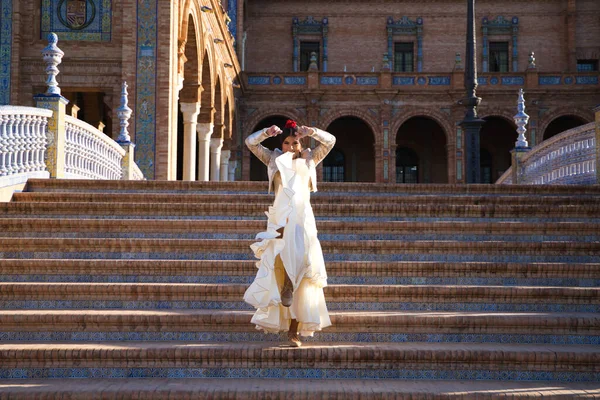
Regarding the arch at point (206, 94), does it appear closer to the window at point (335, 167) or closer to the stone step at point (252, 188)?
the window at point (335, 167)

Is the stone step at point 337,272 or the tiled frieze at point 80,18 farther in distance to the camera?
the tiled frieze at point 80,18

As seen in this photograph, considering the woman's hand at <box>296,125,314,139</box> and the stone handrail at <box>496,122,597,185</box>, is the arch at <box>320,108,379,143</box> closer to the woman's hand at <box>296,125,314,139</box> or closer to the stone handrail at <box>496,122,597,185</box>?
the stone handrail at <box>496,122,597,185</box>

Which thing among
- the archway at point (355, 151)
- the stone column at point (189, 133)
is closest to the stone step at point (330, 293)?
the stone column at point (189, 133)

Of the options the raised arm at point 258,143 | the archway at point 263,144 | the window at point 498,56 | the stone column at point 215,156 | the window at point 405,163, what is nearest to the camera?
the raised arm at point 258,143

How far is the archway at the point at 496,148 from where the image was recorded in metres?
31.7

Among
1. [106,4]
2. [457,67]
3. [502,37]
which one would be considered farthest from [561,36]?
[106,4]

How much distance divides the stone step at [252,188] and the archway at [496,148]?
897 inches

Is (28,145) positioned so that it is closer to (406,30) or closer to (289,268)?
(289,268)

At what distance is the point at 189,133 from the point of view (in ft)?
67.2

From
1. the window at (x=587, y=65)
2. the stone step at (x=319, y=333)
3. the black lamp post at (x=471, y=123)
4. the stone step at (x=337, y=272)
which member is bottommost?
the stone step at (x=319, y=333)

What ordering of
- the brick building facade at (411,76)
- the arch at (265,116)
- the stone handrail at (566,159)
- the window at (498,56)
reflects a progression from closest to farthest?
1. the stone handrail at (566,159)
2. the brick building facade at (411,76)
3. the arch at (265,116)
4. the window at (498,56)

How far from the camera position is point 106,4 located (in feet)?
53.3

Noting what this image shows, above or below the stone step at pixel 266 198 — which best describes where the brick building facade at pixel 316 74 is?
above

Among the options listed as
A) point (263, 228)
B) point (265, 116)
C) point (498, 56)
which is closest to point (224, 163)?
point (265, 116)
